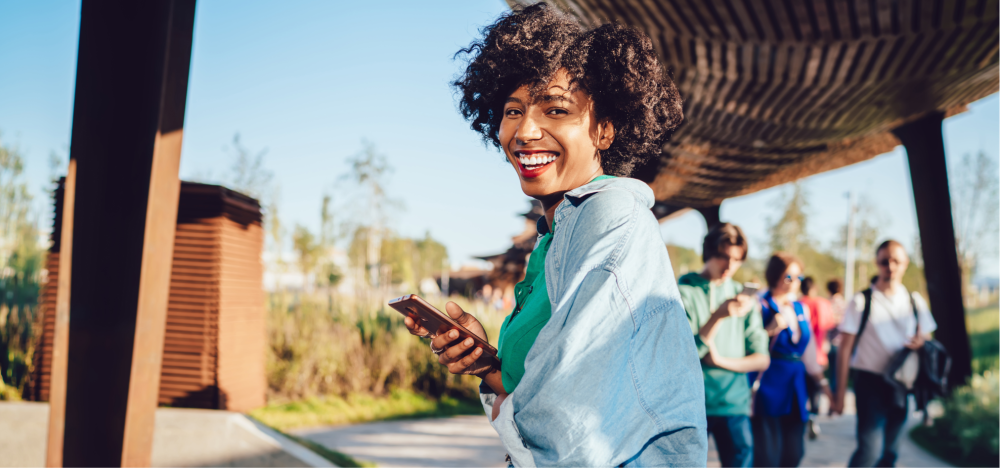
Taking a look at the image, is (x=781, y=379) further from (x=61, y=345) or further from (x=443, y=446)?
(x=61, y=345)

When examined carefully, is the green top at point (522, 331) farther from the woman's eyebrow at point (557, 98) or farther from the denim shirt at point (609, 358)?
the woman's eyebrow at point (557, 98)

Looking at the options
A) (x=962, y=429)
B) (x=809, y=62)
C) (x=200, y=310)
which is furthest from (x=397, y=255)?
(x=809, y=62)

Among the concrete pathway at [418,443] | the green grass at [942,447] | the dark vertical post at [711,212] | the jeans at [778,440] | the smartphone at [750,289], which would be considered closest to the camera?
the smartphone at [750,289]

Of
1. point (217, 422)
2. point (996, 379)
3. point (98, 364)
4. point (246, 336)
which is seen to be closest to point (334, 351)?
point (246, 336)

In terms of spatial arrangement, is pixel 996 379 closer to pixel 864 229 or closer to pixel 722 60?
pixel 722 60

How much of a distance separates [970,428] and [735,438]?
4609mm

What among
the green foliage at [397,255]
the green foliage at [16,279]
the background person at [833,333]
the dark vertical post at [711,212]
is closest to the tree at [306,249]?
the green foliage at [397,255]

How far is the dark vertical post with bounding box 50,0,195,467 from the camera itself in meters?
2.57

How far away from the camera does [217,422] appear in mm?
3986

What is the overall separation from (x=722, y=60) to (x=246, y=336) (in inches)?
209

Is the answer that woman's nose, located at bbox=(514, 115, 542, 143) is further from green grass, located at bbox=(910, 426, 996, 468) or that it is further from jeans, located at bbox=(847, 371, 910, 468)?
green grass, located at bbox=(910, 426, 996, 468)

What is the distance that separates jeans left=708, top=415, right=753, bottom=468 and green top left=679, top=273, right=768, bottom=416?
0.17 ft

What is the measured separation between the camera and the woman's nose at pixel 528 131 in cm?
129

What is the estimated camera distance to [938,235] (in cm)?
724
